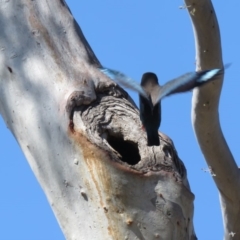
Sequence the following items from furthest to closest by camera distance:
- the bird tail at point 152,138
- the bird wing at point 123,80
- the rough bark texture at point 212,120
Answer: the rough bark texture at point 212,120 → the bird wing at point 123,80 → the bird tail at point 152,138

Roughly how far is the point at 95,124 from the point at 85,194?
439 millimetres

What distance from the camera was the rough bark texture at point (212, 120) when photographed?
166 inches

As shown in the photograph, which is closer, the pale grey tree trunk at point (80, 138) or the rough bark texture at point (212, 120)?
the pale grey tree trunk at point (80, 138)

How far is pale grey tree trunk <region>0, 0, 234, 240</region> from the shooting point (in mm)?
2848

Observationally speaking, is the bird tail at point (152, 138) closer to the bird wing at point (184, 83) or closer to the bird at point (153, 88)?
the bird at point (153, 88)

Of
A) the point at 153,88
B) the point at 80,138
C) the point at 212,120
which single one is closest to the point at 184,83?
the point at 153,88

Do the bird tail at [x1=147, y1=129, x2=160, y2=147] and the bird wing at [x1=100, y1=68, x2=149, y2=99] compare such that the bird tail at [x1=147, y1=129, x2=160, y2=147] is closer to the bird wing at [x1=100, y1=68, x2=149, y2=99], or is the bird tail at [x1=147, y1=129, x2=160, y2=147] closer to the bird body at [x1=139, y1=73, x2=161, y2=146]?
the bird body at [x1=139, y1=73, x2=161, y2=146]

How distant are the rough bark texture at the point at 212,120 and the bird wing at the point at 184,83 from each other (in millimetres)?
807

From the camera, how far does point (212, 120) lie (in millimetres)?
4516

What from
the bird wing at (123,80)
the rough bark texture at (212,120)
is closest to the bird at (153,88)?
the bird wing at (123,80)

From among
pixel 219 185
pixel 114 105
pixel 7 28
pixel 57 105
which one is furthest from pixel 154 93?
pixel 219 185

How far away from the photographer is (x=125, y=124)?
11.0 ft

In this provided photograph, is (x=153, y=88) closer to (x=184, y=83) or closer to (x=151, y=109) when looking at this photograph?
(x=151, y=109)

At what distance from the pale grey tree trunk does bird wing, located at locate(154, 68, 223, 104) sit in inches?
7.6
